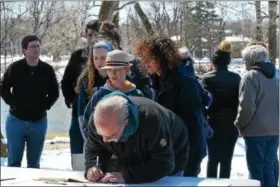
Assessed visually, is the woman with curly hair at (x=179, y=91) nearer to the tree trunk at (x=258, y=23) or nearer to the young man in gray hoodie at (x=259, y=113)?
the young man in gray hoodie at (x=259, y=113)

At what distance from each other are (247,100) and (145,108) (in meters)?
1.66

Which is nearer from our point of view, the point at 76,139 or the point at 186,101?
the point at 186,101

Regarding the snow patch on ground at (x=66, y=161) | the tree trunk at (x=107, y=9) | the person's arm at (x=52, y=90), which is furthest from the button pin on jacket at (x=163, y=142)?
the tree trunk at (x=107, y=9)

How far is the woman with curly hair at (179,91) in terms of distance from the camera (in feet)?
9.21

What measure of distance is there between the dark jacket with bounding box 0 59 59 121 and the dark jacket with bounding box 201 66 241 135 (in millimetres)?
1258

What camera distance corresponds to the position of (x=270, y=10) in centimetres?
876

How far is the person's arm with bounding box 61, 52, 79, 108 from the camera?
3.55 metres

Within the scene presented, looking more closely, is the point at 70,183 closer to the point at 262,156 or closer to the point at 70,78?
the point at 70,78

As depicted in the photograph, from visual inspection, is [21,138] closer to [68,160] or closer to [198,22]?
[68,160]

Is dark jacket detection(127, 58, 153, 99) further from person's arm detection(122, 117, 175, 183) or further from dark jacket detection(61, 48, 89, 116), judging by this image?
person's arm detection(122, 117, 175, 183)

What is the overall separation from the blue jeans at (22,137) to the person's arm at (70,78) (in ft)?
1.31

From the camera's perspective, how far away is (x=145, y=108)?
79.1 inches

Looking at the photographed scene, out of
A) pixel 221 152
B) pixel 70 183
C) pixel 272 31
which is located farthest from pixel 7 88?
pixel 272 31

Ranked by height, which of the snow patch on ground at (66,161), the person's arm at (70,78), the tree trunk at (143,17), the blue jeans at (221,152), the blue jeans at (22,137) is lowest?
the snow patch on ground at (66,161)
